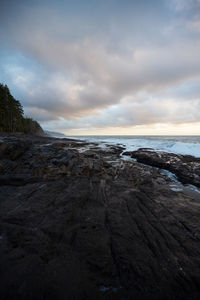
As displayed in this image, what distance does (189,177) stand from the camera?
23.6 ft

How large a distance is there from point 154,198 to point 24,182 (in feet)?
17.8

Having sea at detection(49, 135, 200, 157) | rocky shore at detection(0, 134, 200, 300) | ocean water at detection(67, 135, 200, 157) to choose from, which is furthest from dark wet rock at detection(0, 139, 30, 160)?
ocean water at detection(67, 135, 200, 157)

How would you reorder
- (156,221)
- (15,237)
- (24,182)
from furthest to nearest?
(24,182) → (156,221) → (15,237)

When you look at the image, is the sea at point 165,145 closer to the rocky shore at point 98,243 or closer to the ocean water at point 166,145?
the ocean water at point 166,145

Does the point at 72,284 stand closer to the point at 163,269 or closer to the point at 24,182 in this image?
the point at 163,269

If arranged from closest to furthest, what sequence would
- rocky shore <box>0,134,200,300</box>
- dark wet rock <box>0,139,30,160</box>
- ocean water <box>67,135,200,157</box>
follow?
1. rocky shore <box>0,134,200,300</box>
2. dark wet rock <box>0,139,30,160</box>
3. ocean water <box>67,135,200,157</box>

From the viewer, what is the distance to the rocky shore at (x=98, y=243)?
1.67 m

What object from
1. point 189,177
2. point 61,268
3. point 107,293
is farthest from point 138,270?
point 189,177

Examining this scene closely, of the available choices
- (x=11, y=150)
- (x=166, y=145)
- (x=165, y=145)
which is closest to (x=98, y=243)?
(x=11, y=150)

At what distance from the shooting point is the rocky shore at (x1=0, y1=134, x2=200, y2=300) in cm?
167

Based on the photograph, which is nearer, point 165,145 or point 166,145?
point 166,145

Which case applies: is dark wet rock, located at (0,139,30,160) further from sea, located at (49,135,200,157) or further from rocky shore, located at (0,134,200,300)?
sea, located at (49,135,200,157)

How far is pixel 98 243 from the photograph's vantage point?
2.38 meters

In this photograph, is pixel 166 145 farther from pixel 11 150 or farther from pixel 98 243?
pixel 98 243
